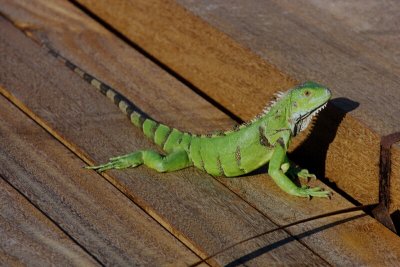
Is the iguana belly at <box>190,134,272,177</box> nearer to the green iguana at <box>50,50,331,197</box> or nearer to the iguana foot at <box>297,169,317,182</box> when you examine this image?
the green iguana at <box>50,50,331,197</box>

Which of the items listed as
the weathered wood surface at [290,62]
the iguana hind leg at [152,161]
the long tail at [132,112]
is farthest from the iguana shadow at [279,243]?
the long tail at [132,112]

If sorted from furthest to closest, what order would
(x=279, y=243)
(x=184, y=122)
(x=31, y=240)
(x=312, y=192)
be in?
(x=184, y=122) → (x=312, y=192) → (x=279, y=243) → (x=31, y=240)

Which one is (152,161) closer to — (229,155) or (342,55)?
(229,155)

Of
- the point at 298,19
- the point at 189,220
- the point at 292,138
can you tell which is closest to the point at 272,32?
the point at 298,19

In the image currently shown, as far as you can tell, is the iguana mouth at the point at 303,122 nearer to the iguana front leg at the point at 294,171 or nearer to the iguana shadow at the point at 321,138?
the iguana shadow at the point at 321,138

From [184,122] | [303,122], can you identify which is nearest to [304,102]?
[303,122]

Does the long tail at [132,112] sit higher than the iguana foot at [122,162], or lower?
higher

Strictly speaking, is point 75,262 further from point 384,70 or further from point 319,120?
point 384,70
